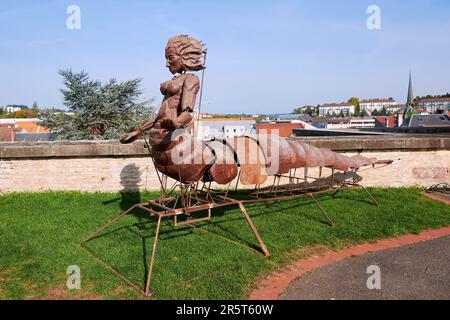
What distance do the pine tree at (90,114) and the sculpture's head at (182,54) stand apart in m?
20.9

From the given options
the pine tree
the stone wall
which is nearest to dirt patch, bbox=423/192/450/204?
the stone wall

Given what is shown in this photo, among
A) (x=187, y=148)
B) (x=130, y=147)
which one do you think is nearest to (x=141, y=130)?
(x=187, y=148)

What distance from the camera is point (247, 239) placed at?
20.9 feet

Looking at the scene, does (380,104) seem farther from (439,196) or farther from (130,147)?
(130,147)

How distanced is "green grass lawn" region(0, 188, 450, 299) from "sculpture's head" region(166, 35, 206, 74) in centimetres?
278

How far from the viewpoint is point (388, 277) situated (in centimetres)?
506

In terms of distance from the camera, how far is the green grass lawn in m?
4.83

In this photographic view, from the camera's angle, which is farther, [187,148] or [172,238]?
[172,238]

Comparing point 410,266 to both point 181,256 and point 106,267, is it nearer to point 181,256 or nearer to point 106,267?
point 181,256

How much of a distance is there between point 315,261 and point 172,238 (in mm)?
2406

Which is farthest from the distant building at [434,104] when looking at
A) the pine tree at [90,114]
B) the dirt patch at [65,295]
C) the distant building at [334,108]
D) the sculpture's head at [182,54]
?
the dirt patch at [65,295]
